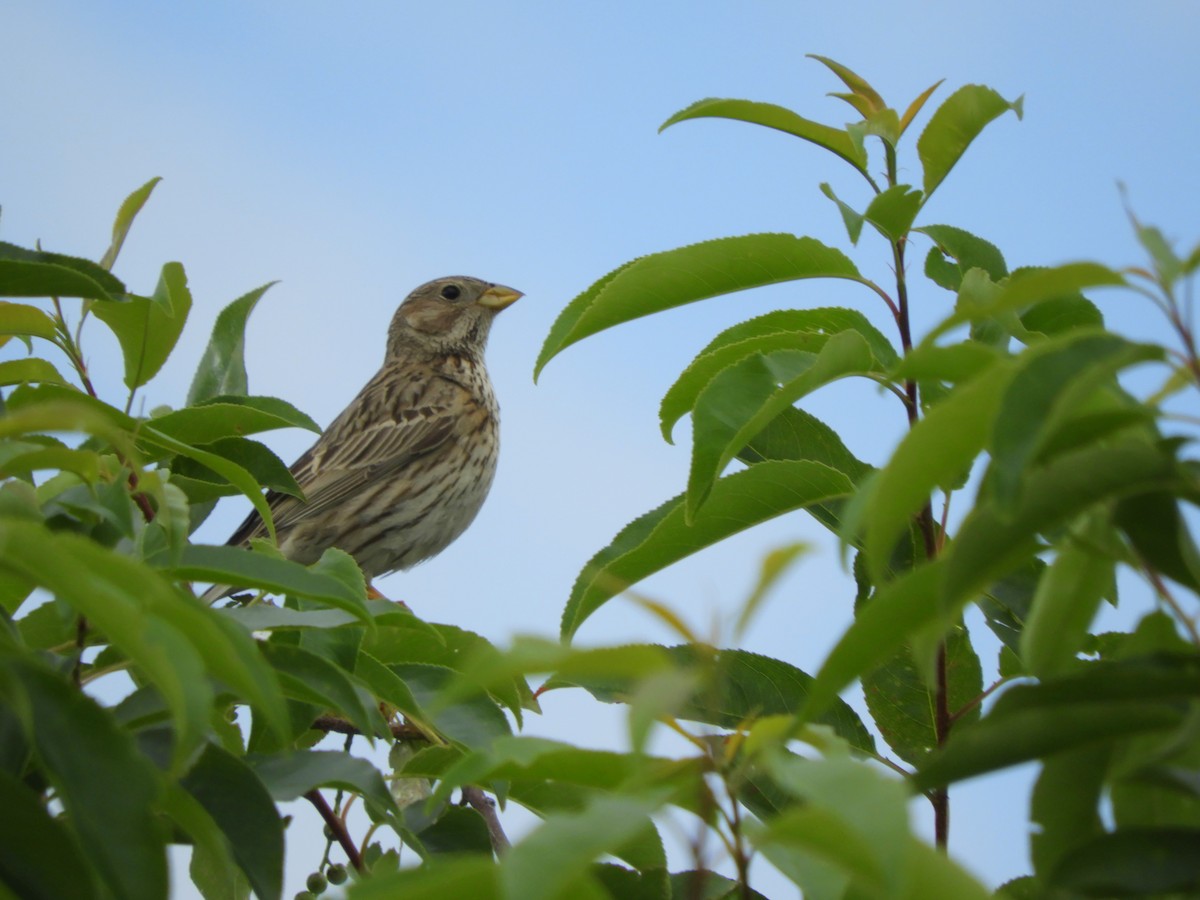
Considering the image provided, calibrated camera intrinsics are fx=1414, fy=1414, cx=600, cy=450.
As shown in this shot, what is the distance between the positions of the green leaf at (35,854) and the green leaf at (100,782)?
40 millimetres

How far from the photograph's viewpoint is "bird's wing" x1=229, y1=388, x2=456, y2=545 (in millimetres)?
9039

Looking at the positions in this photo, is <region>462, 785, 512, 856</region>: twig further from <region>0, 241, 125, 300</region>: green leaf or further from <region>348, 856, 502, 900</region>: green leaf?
<region>348, 856, 502, 900</region>: green leaf

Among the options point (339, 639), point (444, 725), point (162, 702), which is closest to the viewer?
point (162, 702)

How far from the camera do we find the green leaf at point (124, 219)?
3.08 m

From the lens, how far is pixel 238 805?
1748 mm

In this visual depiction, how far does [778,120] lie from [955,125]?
309mm

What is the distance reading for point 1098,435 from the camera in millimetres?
1350

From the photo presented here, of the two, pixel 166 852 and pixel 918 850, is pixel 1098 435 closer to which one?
pixel 918 850

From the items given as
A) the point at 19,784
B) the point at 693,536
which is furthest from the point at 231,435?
the point at 19,784

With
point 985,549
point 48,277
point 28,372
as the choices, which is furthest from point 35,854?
point 28,372

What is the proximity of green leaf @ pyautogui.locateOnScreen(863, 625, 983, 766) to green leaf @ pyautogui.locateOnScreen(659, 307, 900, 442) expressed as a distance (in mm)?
612

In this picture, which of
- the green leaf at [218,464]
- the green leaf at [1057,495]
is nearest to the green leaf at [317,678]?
the green leaf at [218,464]

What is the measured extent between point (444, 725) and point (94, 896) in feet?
2.94

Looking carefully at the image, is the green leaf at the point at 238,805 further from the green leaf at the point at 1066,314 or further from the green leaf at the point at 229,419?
the green leaf at the point at 1066,314
